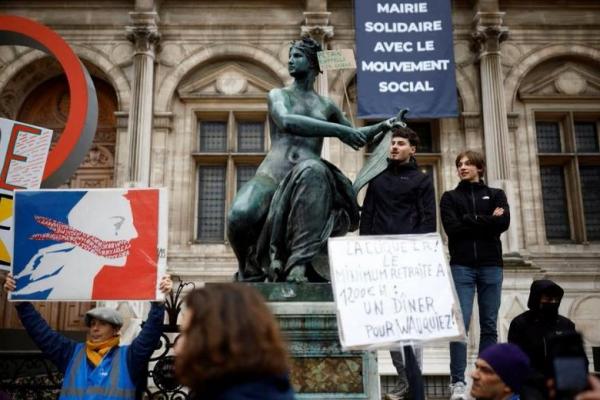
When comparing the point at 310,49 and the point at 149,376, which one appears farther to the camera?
the point at 149,376

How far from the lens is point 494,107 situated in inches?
478

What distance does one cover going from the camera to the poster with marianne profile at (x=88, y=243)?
4262mm

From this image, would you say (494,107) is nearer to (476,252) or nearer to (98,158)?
(476,252)

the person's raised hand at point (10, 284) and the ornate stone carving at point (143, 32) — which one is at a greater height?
the ornate stone carving at point (143, 32)

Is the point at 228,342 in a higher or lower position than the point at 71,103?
lower

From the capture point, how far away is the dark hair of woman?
1.74 m

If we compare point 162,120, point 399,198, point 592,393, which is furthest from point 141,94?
point 592,393

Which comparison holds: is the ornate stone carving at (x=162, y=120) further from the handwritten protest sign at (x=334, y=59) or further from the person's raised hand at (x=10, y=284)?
the person's raised hand at (x=10, y=284)

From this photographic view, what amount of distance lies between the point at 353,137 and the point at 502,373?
2318mm

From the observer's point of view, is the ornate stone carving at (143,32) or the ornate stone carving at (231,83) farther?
the ornate stone carving at (231,83)

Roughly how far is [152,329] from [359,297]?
4.28 ft

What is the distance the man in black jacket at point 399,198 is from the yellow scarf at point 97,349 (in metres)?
2.03

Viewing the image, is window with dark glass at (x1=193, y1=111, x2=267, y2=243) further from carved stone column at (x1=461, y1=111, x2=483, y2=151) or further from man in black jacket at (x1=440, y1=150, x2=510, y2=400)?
man in black jacket at (x1=440, y1=150, x2=510, y2=400)

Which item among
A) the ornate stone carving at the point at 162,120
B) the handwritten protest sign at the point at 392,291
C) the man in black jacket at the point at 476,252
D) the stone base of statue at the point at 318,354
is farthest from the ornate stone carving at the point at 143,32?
the handwritten protest sign at the point at 392,291
